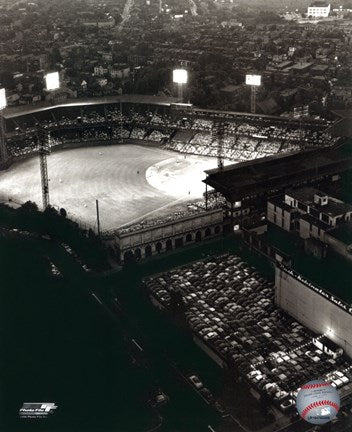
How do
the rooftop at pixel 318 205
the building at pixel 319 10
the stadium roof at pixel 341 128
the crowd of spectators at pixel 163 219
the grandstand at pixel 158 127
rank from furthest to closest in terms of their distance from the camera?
the building at pixel 319 10, the grandstand at pixel 158 127, the stadium roof at pixel 341 128, the crowd of spectators at pixel 163 219, the rooftop at pixel 318 205

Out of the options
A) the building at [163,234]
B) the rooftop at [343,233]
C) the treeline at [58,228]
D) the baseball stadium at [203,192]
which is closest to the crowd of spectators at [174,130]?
the baseball stadium at [203,192]

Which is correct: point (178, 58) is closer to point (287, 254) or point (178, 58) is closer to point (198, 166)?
point (198, 166)

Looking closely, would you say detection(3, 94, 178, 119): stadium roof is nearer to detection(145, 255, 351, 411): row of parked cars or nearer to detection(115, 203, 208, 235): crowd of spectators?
detection(115, 203, 208, 235): crowd of spectators

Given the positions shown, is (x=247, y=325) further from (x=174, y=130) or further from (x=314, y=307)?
(x=174, y=130)

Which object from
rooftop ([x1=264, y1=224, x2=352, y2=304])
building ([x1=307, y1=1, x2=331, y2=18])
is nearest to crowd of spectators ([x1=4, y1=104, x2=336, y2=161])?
rooftop ([x1=264, y1=224, x2=352, y2=304])

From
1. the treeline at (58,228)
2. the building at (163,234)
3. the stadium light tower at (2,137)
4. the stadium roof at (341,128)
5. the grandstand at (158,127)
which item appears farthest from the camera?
the grandstand at (158,127)

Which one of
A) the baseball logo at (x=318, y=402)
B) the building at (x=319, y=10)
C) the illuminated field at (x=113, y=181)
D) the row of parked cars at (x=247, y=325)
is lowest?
the illuminated field at (x=113, y=181)

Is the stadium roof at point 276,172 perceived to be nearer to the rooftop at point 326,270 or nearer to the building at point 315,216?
the building at point 315,216
